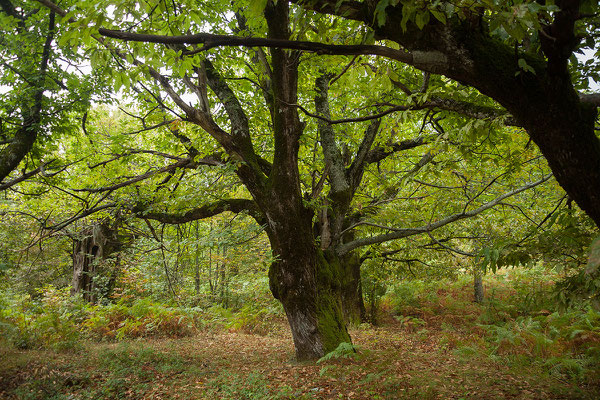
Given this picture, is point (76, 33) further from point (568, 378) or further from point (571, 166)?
point (568, 378)

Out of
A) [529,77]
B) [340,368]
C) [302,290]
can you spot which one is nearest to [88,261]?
[302,290]

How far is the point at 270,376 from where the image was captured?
504 centimetres

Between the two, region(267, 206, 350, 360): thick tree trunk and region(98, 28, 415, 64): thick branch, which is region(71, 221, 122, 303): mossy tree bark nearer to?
region(267, 206, 350, 360): thick tree trunk

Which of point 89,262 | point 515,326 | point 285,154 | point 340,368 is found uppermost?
point 285,154

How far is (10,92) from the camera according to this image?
18.4ft

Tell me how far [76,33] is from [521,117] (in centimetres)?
299

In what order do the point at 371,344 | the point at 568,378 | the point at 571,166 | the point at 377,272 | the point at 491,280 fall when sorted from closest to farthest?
the point at 571,166 < the point at 568,378 < the point at 371,344 < the point at 377,272 < the point at 491,280

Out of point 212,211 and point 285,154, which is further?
point 212,211

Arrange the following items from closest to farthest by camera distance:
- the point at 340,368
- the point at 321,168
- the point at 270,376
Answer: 1. the point at 340,368
2. the point at 270,376
3. the point at 321,168

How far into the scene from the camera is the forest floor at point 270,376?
12.9 feet

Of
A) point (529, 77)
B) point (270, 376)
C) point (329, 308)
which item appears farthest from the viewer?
point (329, 308)

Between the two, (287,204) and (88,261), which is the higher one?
(287,204)

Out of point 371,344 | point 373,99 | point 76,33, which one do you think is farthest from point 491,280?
point 76,33

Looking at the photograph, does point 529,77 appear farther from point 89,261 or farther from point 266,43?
point 89,261
